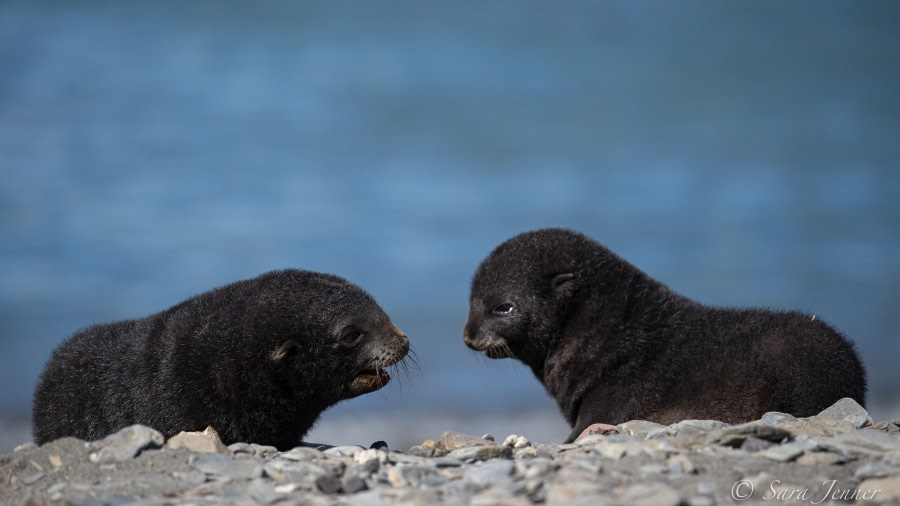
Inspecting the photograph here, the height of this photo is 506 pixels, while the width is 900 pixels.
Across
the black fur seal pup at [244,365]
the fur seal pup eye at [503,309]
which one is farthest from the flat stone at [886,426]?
the black fur seal pup at [244,365]

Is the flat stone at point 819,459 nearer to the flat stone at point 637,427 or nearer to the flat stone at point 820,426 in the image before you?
the flat stone at point 820,426

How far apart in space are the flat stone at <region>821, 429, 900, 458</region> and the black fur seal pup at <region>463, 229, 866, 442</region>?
2361mm

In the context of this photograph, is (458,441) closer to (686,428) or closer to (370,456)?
(370,456)

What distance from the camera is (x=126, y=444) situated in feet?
30.3

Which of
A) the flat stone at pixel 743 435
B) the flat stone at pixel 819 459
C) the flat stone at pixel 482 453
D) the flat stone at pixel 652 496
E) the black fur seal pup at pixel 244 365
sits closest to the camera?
the flat stone at pixel 652 496

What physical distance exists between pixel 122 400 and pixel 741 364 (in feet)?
24.6

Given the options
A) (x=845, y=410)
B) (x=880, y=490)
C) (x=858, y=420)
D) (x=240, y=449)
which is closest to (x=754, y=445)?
(x=880, y=490)

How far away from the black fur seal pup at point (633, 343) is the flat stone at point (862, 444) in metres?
2.36

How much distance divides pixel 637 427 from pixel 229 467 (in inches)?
193

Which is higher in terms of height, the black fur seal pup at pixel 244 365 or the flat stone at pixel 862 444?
the black fur seal pup at pixel 244 365

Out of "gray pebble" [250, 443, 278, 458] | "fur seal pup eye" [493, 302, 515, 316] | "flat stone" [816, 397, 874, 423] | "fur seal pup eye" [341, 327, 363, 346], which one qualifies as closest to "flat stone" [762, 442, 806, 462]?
"flat stone" [816, 397, 874, 423]

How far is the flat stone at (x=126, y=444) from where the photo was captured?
→ 9117 mm

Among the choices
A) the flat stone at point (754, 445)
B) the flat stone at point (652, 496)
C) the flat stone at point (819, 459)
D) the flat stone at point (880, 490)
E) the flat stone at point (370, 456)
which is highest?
the flat stone at point (370, 456)

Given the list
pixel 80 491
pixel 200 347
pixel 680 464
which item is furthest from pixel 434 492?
pixel 200 347
